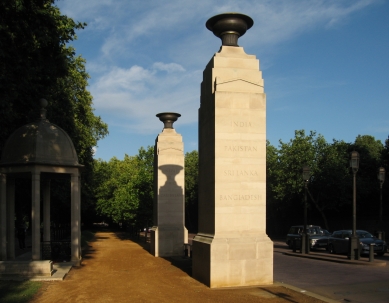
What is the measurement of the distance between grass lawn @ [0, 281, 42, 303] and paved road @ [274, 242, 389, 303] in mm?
7608

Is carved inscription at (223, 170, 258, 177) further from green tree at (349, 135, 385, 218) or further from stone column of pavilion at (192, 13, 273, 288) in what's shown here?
green tree at (349, 135, 385, 218)

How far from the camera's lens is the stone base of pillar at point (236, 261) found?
13547mm

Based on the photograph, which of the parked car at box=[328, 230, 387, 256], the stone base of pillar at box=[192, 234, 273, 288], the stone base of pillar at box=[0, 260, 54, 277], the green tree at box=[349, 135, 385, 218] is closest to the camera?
the stone base of pillar at box=[192, 234, 273, 288]

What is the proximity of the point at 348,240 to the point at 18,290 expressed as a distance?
17346 mm

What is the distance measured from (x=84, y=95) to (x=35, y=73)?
23.9 meters

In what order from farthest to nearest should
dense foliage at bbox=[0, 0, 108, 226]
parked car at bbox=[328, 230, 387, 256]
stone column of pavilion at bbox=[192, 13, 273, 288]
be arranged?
parked car at bbox=[328, 230, 387, 256] → dense foliage at bbox=[0, 0, 108, 226] → stone column of pavilion at bbox=[192, 13, 273, 288]

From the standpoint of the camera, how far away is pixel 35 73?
1756 cm

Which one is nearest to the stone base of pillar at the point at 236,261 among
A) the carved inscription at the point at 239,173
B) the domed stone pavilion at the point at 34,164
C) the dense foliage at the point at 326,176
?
the carved inscription at the point at 239,173

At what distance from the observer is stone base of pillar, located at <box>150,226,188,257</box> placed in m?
→ 26.6

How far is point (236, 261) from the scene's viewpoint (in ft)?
45.0

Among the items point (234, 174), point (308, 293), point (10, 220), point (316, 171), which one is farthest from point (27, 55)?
point (316, 171)

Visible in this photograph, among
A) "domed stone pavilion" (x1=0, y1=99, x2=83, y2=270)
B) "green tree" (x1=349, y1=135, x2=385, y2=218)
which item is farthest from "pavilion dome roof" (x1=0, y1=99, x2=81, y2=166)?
"green tree" (x1=349, y1=135, x2=385, y2=218)

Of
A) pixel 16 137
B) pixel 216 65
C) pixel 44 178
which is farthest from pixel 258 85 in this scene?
pixel 44 178

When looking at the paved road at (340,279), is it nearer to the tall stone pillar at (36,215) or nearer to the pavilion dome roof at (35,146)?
the tall stone pillar at (36,215)
